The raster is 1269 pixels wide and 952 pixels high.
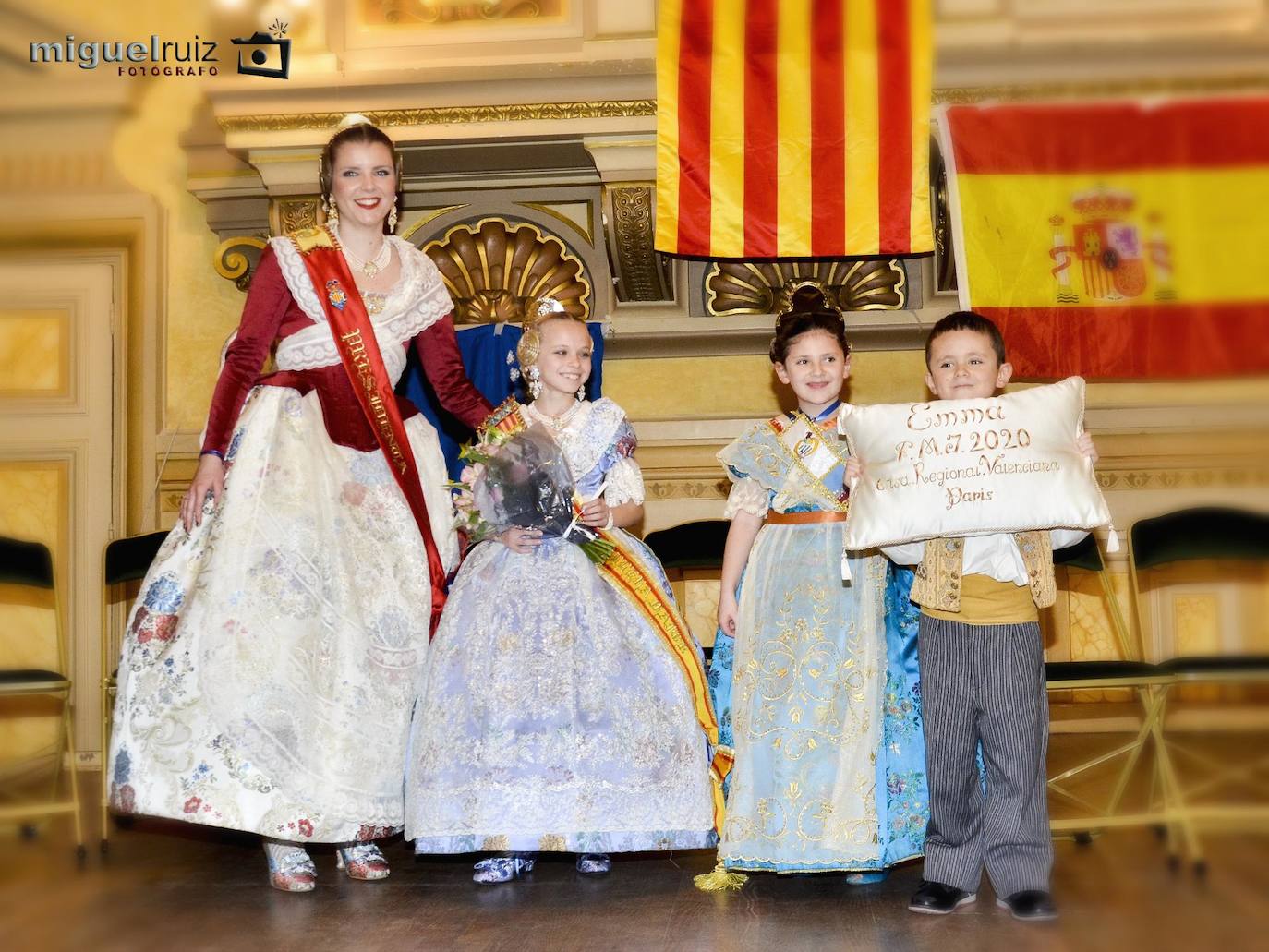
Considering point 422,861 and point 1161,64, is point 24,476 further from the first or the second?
point 1161,64

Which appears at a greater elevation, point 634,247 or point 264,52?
point 264,52

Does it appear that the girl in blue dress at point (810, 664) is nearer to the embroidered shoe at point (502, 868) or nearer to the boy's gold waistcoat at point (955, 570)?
the boy's gold waistcoat at point (955, 570)

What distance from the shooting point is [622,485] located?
10.5 feet

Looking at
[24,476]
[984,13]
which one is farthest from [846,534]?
[24,476]

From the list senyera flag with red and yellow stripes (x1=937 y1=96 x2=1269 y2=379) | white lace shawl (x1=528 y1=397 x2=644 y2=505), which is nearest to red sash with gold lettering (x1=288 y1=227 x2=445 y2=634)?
white lace shawl (x1=528 y1=397 x2=644 y2=505)

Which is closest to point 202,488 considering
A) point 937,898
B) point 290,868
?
point 290,868

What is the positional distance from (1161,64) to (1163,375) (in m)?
1.05

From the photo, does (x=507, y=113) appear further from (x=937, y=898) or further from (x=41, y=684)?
(x=937, y=898)

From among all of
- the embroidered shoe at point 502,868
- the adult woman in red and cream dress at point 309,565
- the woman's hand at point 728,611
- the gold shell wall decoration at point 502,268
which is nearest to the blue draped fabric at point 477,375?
the gold shell wall decoration at point 502,268

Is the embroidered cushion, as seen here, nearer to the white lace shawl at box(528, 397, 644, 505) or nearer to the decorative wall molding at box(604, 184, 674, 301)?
the white lace shawl at box(528, 397, 644, 505)

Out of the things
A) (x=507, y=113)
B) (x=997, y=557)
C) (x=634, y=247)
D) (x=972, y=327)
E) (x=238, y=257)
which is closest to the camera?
(x=997, y=557)

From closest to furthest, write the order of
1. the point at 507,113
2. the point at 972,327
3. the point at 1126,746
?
the point at 972,327 < the point at 1126,746 < the point at 507,113

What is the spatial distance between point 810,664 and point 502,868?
0.88m

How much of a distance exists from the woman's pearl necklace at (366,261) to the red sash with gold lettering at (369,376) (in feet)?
0.22
